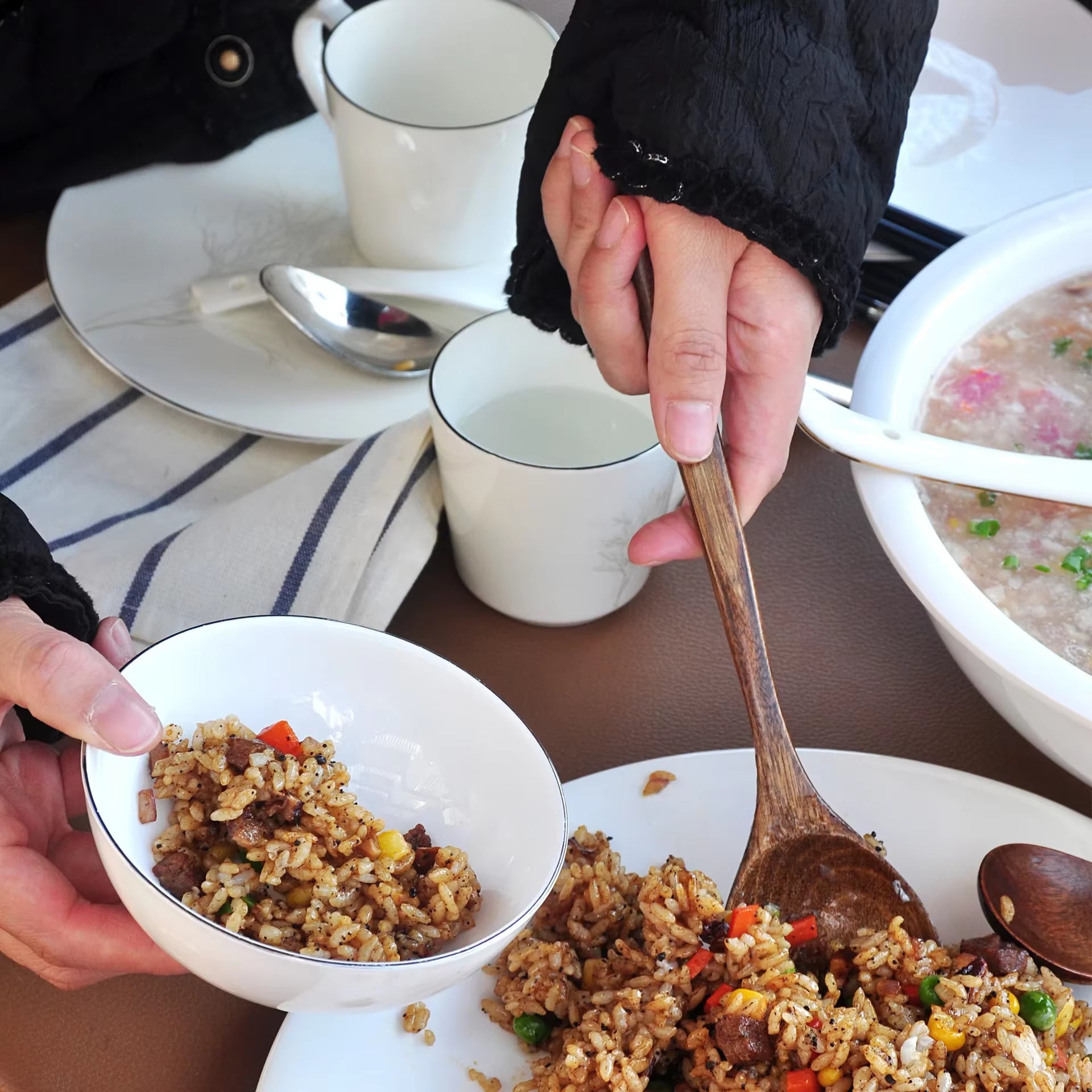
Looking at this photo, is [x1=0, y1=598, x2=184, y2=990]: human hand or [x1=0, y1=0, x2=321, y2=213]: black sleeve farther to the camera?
[x1=0, y1=0, x2=321, y2=213]: black sleeve

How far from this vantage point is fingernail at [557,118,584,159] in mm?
1000

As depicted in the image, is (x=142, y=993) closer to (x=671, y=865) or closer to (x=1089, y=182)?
(x=671, y=865)

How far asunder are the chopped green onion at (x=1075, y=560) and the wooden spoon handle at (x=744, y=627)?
1.05ft

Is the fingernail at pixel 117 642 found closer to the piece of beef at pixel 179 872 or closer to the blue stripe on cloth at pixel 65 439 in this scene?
the piece of beef at pixel 179 872

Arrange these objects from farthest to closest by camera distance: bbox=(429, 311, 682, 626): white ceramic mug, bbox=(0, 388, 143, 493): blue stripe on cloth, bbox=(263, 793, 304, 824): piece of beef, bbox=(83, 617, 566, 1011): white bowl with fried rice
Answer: bbox=(0, 388, 143, 493): blue stripe on cloth → bbox=(429, 311, 682, 626): white ceramic mug → bbox=(263, 793, 304, 824): piece of beef → bbox=(83, 617, 566, 1011): white bowl with fried rice

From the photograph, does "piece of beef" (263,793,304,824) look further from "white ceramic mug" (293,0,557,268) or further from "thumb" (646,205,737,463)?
"white ceramic mug" (293,0,557,268)

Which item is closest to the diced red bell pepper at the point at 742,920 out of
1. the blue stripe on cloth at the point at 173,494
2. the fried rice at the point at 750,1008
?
the fried rice at the point at 750,1008

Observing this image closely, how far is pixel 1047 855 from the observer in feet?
3.06

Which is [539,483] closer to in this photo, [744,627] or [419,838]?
[744,627]

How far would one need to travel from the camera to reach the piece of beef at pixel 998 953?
877 mm

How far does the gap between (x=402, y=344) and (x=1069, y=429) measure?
717 mm

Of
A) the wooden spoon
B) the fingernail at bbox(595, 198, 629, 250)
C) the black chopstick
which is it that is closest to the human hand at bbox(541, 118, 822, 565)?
the fingernail at bbox(595, 198, 629, 250)

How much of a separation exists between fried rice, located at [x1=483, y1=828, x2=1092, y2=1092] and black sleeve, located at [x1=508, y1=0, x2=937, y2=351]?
1.66 feet

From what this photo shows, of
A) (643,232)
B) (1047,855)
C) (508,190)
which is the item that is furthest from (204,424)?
(1047,855)
